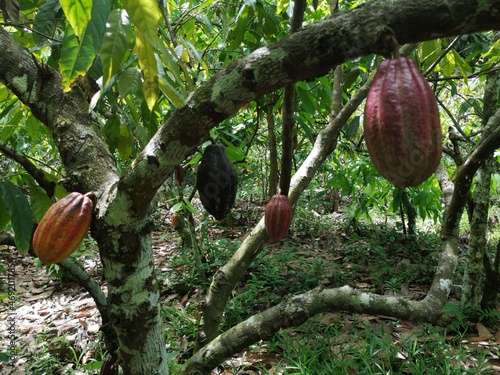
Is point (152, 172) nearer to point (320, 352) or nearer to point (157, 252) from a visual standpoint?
point (320, 352)

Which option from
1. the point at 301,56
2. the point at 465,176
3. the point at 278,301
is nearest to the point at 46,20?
the point at 301,56

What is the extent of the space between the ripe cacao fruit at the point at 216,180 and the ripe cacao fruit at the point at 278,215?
155mm

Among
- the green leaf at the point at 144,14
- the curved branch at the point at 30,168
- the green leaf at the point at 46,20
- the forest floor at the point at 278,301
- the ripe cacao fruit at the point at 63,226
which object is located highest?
the green leaf at the point at 46,20

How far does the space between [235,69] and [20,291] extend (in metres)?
3.10

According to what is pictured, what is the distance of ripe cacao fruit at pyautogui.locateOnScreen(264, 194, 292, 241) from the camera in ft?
4.82

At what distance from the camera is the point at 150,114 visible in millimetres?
1070

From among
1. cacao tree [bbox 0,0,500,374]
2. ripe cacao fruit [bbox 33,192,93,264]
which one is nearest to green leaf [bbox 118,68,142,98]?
cacao tree [bbox 0,0,500,374]

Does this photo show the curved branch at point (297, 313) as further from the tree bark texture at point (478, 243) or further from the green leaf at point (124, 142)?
the tree bark texture at point (478, 243)

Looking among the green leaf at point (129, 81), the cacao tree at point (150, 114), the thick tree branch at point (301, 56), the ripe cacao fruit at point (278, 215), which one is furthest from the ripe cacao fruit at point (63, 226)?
the ripe cacao fruit at point (278, 215)

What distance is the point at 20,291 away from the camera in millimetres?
3043

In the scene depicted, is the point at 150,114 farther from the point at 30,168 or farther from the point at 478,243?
the point at 478,243

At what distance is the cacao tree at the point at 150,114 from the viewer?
1.84 ft

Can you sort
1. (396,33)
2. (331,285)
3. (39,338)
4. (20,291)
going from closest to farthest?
(396,33) < (39,338) < (331,285) < (20,291)

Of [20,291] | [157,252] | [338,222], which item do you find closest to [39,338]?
[20,291]
